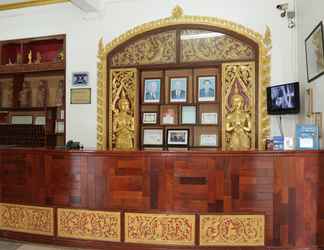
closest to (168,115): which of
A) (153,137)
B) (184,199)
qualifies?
(153,137)

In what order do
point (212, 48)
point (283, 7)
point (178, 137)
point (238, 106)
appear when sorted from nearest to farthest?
point (283, 7)
point (238, 106)
point (212, 48)
point (178, 137)

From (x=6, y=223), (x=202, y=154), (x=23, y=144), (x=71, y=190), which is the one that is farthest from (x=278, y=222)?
(x=23, y=144)

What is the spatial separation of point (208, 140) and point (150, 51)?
1.85m

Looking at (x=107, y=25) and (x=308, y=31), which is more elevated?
(x=107, y=25)

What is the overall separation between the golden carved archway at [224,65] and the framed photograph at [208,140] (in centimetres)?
20

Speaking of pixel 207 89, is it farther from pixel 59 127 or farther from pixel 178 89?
pixel 59 127

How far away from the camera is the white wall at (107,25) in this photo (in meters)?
4.77

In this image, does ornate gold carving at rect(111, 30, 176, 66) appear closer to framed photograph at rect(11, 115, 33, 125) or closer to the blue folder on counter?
framed photograph at rect(11, 115, 33, 125)

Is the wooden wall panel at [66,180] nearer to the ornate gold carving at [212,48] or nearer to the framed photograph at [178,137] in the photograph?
→ the framed photograph at [178,137]

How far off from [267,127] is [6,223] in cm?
405

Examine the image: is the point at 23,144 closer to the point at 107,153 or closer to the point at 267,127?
the point at 107,153

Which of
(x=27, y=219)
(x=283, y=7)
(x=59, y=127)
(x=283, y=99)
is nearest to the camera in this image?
(x=27, y=219)

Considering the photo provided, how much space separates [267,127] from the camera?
4.79 m

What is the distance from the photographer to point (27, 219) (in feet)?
12.8
